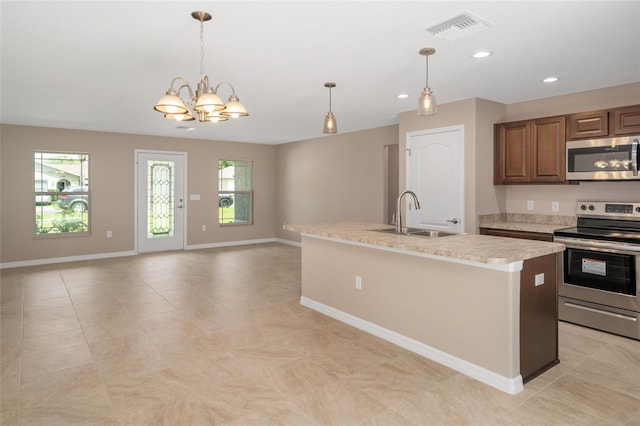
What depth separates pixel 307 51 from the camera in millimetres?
3158

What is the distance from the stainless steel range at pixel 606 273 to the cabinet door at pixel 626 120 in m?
0.74

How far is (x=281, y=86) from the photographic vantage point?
4.21m

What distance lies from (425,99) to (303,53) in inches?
40.7

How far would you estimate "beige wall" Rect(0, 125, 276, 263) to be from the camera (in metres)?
6.58

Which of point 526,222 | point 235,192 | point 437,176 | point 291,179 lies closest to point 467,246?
point 437,176

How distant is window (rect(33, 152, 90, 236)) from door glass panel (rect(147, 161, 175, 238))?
110 centimetres

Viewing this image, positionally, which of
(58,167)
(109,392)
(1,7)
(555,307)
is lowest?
(109,392)

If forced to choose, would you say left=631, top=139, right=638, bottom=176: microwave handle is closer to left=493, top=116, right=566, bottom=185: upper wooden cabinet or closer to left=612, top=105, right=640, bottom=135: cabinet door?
left=612, top=105, right=640, bottom=135: cabinet door

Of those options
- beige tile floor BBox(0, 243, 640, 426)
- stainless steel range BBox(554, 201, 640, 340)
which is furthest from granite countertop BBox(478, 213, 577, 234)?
beige tile floor BBox(0, 243, 640, 426)

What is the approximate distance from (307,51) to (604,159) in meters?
3.09

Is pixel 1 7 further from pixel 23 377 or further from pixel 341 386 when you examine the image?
pixel 341 386

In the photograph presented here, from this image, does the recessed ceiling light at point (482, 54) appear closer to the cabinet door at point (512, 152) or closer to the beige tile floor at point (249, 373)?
the cabinet door at point (512, 152)

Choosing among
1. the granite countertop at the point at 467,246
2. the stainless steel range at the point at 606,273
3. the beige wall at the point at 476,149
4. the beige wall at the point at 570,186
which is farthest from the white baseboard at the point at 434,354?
the beige wall at the point at 570,186

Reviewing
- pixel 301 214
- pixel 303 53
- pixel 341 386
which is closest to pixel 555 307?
pixel 341 386
